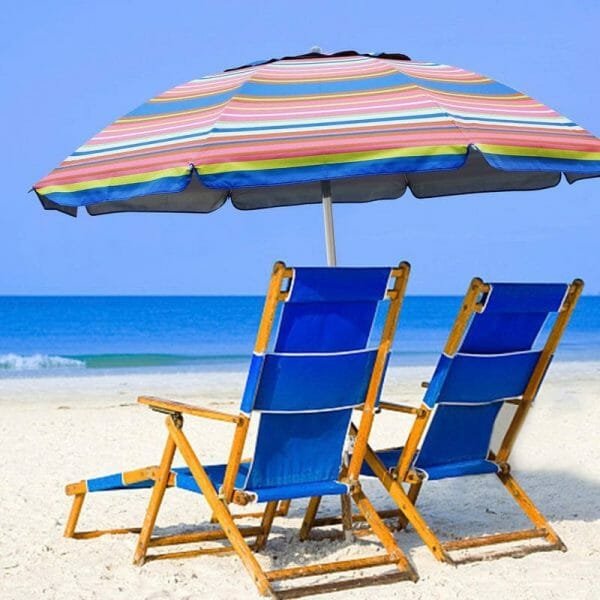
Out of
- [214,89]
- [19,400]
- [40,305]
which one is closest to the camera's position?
[214,89]

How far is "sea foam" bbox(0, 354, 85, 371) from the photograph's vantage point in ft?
71.1

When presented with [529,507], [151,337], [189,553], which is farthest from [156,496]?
[151,337]

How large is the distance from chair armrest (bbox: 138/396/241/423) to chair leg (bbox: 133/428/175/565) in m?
0.05

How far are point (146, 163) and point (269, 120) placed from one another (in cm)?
44

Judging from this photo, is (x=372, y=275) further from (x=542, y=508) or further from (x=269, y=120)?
(x=542, y=508)

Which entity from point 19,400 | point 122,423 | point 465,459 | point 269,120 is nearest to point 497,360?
point 465,459

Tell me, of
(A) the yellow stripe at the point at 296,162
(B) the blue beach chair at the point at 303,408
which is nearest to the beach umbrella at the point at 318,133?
(A) the yellow stripe at the point at 296,162

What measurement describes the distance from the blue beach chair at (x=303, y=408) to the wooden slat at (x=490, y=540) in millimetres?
310

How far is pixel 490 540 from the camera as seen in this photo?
420cm

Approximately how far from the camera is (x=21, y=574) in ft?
13.0

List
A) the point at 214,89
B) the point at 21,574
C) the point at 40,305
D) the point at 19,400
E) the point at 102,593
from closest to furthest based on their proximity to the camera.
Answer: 1. the point at 102,593
2. the point at 21,574
3. the point at 214,89
4. the point at 19,400
5. the point at 40,305

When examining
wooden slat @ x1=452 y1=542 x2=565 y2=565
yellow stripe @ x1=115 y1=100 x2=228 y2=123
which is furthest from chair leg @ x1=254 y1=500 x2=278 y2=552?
yellow stripe @ x1=115 y1=100 x2=228 y2=123

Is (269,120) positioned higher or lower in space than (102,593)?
higher

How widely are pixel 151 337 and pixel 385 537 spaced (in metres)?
30.0
